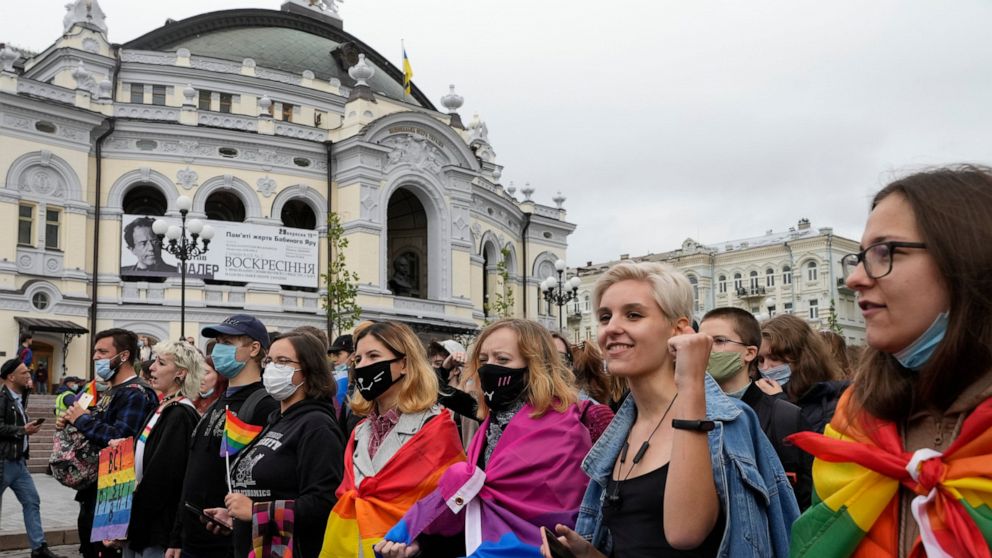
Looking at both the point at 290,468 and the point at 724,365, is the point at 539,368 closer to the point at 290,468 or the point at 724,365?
the point at 724,365

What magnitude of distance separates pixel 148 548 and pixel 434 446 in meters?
2.99

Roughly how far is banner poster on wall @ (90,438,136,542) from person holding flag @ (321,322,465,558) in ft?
8.27

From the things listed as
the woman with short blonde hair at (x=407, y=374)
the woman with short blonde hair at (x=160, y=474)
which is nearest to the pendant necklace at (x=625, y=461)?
the woman with short blonde hair at (x=407, y=374)

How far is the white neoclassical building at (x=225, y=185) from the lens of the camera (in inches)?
1176

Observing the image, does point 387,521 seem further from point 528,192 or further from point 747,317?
point 528,192

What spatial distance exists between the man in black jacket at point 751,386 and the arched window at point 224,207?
33.1 meters

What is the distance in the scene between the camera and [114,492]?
6500 mm

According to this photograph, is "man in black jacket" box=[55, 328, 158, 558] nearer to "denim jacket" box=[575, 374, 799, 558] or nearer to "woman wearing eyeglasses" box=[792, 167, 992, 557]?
"denim jacket" box=[575, 374, 799, 558]

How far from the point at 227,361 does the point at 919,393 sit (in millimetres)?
4982

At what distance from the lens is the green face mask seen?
464 cm

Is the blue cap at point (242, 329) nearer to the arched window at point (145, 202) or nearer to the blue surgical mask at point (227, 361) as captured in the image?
the blue surgical mask at point (227, 361)

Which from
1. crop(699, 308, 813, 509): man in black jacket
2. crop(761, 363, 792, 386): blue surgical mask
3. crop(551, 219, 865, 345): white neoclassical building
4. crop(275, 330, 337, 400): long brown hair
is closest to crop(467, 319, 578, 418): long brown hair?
crop(699, 308, 813, 509): man in black jacket

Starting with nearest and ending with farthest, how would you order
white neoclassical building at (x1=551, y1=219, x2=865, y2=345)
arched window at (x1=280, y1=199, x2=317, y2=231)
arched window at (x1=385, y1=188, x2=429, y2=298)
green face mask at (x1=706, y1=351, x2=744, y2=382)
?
green face mask at (x1=706, y1=351, x2=744, y2=382), arched window at (x1=280, y1=199, x2=317, y2=231), arched window at (x1=385, y1=188, x2=429, y2=298), white neoclassical building at (x1=551, y1=219, x2=865, y2=345)

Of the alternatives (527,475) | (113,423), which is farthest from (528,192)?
(527,475)
